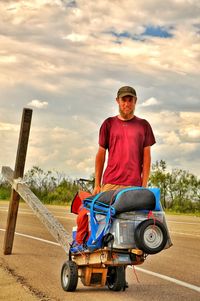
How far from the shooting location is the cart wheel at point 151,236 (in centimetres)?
782

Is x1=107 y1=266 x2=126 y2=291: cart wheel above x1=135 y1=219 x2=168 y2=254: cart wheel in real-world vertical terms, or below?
below

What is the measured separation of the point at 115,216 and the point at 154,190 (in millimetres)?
575

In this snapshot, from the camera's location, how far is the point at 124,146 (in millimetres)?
8680

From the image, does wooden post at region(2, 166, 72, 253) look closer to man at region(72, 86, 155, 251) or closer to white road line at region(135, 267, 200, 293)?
man at region(72, 86, 155, 251)

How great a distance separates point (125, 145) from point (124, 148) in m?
0.04

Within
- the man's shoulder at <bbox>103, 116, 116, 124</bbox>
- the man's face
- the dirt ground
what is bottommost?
the dirt ground

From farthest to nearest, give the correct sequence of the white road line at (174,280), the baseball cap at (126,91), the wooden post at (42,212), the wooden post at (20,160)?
the wooden post at (20,160)
the wooden post at (42,212)
the white road line at (174,280)
the baseball cap at (126,91)

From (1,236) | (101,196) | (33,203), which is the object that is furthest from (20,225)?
(101,196)

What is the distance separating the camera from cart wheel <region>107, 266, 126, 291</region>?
358 inches

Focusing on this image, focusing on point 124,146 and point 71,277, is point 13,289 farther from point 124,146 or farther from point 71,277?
point 124,146

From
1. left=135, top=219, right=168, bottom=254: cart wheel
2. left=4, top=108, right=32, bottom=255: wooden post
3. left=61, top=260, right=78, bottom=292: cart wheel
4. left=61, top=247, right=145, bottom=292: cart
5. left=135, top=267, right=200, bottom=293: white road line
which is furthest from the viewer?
left=4, top=108, right=32, bottom=255: wooden post

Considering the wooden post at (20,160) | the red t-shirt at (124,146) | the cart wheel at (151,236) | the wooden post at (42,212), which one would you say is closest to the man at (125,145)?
the red t-shirt at (124,146)

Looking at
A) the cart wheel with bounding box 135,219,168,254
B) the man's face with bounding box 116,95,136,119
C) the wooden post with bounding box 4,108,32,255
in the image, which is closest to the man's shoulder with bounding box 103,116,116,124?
the man's face with bounding box 116,95,136,119

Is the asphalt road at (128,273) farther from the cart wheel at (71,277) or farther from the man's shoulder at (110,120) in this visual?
the man's shoulder at (110,120)
